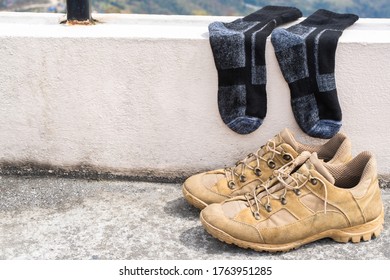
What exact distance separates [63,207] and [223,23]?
3.42 ft

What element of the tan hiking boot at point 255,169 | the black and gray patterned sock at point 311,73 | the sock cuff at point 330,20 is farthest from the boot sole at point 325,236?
the sock cuff at point 330,20

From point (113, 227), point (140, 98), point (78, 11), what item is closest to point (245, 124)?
point (140, 98)

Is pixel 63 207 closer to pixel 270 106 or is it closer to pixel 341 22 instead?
pixel 270 106

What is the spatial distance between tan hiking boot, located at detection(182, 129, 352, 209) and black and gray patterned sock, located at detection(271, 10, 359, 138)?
6.6 inches

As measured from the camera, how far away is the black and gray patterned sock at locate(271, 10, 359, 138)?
2205 millimetres

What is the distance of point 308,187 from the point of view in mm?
1866

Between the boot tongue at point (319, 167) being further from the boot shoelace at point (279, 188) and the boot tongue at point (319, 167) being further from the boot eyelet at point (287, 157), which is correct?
the boot eyelet at point (287, 157)

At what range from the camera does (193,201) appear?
2146 millimetres

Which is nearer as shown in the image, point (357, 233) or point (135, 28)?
point (357, 233)

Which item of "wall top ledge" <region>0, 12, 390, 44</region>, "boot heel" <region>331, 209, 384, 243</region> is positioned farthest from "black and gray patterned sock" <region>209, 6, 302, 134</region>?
"boot heel" <region>331, 209, 384, 243</region>

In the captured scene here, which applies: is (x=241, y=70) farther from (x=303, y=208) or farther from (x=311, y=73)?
(x=303, y=208)

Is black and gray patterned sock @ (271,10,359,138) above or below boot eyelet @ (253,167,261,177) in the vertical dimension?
above

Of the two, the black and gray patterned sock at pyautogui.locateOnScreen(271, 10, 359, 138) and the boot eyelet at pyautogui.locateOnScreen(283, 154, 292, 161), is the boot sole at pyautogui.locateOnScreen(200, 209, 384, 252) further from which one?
the black and gray patterned sock at pyautogui.locateOnScreen(271, 10, 359, 138)

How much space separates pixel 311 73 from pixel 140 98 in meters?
0.73
